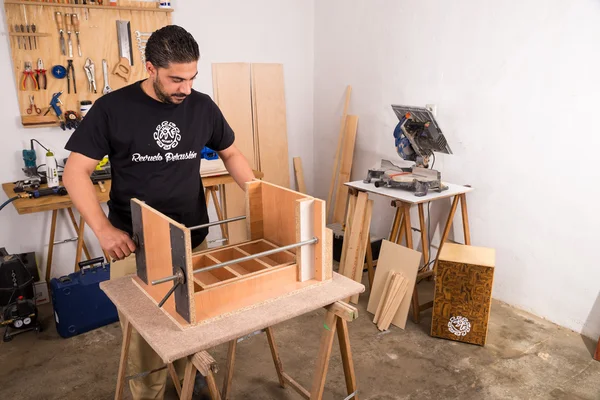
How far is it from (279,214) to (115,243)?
23.3 inches

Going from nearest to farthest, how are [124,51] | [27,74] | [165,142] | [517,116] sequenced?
[165,142]
[517,116]
[27,74]
[124,51]

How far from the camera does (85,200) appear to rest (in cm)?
174

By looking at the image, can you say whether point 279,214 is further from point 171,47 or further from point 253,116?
point 253,116

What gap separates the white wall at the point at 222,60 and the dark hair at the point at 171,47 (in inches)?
79.9

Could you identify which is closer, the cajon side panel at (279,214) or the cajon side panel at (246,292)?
the cajon side panel at (246,292)

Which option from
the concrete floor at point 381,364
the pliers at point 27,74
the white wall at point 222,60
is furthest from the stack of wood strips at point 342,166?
the pliers at point 27,74

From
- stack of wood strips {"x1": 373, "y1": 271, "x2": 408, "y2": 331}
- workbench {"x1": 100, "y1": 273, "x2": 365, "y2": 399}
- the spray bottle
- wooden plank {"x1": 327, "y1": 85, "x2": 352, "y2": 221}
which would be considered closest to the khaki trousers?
workbench {"x1": 100, "y1": 273, "x2": 365, "y2": 399}

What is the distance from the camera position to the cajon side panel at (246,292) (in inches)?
59.0

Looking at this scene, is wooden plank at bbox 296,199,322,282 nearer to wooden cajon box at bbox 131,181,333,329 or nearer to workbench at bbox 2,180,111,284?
wooden cajon box at bbox 131,181,333,329

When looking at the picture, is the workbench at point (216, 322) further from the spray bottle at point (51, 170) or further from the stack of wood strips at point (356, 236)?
the spray bottle at point (51, 170)

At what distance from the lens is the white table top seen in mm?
2881

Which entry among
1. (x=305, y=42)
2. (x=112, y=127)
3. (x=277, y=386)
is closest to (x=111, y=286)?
(x=112, y=127)

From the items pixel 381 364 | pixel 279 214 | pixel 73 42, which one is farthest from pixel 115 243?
pixel 73 42

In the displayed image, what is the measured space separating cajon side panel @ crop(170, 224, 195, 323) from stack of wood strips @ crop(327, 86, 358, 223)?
281cm
